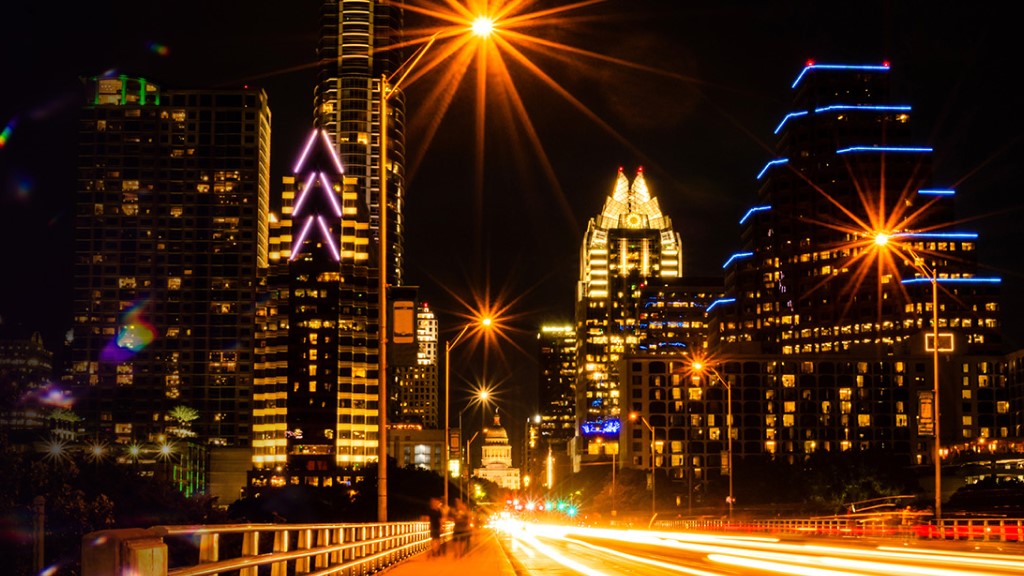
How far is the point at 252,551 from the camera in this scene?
38.3 ft

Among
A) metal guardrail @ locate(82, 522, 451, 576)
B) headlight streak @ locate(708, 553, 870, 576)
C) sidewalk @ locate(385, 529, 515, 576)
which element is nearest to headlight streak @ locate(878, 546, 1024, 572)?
headlight streak @ locate(708, 553, 870, 576)

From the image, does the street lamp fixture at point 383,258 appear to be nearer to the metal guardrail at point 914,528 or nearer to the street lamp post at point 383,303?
the street lamp post at point 383,303

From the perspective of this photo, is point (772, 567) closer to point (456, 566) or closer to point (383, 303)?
point (456, 566)

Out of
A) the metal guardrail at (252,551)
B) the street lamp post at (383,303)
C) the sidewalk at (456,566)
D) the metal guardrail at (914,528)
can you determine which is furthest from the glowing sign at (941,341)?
the street lamp post at (383,303)

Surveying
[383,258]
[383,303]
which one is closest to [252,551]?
[383,303]

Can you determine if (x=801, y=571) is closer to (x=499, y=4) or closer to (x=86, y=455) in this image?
(x=499, y=4)

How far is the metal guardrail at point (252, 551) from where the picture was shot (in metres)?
6.01

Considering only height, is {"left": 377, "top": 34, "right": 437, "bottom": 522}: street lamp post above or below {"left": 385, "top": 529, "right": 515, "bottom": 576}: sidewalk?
above

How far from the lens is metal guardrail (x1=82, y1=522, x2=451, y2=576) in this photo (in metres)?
6.01

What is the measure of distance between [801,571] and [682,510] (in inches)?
6293

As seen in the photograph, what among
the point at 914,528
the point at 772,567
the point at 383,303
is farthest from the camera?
the point at 914,528

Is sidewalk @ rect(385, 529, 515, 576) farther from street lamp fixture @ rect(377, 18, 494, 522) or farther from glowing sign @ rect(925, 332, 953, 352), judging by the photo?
glowing sign @ rect(925, 332, 953, 352)

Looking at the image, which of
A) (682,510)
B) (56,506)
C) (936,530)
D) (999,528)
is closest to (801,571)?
(999,528)

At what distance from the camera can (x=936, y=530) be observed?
5162cm
